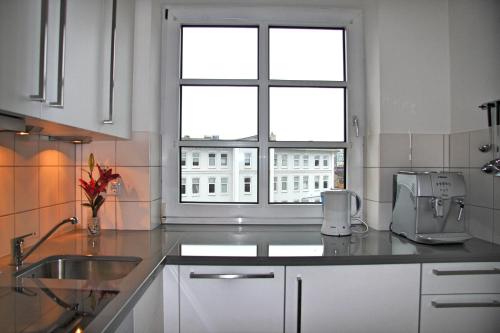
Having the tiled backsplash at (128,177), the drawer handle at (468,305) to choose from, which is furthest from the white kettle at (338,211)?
the tiled backsplash at (128,177)

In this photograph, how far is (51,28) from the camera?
0.90 meters

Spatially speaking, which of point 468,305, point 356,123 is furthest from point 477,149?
point 468,305

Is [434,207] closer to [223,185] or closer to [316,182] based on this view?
[316,182]

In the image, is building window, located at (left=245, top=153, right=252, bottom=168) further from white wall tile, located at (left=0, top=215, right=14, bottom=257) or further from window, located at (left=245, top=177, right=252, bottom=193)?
white wall tile, located at (left=0, top=215, right=14, bottom=257)

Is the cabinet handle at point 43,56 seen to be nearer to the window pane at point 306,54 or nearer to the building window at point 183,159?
the building window at point 183,159

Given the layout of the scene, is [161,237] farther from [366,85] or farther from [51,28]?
[366,85]

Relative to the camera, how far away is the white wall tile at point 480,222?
152 centimetres

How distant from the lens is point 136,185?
67.4 inches

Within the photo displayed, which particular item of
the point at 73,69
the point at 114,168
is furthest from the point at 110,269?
the point at 73,69

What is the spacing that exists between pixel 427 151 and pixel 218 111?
1.28 m

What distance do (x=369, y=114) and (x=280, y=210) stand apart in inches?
32.2

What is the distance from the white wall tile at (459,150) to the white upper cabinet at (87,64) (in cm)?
180

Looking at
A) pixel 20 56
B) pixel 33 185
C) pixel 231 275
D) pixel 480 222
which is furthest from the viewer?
pixel 480 222

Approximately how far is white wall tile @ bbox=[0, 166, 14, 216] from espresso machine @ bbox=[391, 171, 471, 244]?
1.81 meters
